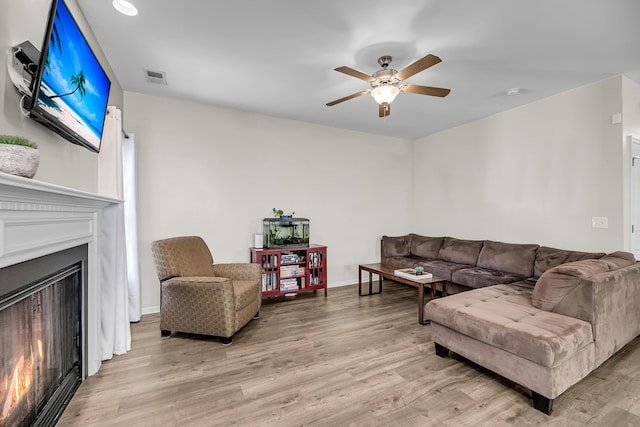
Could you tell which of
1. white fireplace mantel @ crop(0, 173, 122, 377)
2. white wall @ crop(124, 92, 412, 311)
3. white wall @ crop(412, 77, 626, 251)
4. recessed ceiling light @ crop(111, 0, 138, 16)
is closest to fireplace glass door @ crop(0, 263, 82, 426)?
white fireplace mantel @ crop(0, 173, 122, 377)

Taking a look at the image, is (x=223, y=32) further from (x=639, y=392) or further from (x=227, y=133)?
(x=639, y=392)

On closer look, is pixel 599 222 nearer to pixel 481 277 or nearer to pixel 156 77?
pixel 481 277

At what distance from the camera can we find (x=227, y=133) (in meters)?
3.83

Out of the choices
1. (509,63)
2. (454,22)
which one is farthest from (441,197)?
(454,22)

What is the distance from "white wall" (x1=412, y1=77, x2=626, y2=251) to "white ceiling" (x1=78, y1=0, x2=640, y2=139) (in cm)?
32

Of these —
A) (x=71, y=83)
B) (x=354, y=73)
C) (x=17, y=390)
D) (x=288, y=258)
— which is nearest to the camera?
(x=17, y=390)

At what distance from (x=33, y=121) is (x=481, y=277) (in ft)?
13.4

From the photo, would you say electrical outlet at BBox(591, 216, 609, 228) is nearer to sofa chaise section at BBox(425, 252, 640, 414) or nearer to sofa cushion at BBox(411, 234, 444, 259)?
sofa chaise section at BBox(425, 252, 640, 414)

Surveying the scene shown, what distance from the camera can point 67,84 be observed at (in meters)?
1.54

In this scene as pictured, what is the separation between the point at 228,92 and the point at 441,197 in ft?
12.1

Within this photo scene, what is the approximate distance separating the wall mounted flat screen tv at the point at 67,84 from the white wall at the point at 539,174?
4516 millimetres

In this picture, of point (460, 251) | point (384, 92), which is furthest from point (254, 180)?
point (460, 251)

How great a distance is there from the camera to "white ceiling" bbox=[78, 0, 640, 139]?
77.6 inches

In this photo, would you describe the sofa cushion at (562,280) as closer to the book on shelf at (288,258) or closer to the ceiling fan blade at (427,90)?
the ceiling fan blade at (427,90)
